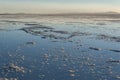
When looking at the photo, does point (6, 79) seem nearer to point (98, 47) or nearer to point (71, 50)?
point (71, 50)

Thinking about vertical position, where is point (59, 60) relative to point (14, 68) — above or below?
below

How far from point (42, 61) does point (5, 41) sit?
28.8ft

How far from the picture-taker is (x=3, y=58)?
18469 millimetres

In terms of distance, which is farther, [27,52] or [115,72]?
[27,52]

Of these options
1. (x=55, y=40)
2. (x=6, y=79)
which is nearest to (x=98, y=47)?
(x=55, y=40)

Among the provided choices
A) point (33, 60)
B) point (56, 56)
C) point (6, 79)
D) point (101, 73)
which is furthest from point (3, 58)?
point (101, 73)

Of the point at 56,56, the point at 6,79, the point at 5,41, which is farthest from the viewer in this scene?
the point at 5,41

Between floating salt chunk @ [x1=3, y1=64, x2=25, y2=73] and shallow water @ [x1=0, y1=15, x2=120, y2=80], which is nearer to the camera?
shallow water @ [x1=0, y1=15, x2=120, y2=80]

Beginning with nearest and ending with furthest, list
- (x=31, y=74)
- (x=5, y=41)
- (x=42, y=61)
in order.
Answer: (x=31, y=74)
(x=42, y=61)
(x=5, y=41)

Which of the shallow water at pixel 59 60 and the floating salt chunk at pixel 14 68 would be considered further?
the floating salt chunk at pixel 14 68

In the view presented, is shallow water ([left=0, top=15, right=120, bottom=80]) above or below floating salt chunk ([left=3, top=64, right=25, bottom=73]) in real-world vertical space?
below

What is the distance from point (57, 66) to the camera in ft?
54.9

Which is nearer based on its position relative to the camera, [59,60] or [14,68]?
[14,68]

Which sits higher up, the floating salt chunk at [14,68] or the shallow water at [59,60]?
the floating salt chunk at [14,68]
